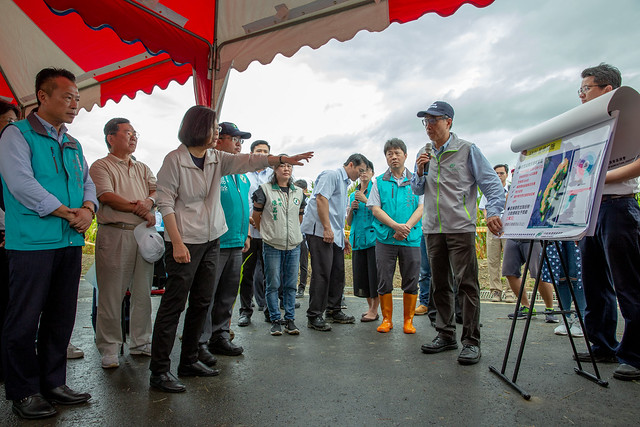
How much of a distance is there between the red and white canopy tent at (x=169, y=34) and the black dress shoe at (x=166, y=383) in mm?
2702

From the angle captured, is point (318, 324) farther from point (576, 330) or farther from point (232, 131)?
point (576, 330)

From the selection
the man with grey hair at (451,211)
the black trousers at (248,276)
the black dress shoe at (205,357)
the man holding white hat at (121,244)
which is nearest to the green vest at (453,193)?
the man with grey hair at (451,211)

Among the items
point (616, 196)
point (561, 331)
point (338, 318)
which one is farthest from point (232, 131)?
point (561, 331)

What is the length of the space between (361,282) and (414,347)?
1528 millimetres

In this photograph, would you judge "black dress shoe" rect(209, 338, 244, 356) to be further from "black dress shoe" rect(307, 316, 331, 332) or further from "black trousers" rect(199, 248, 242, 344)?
"black dress shoe" rect(307, 316, 331, 332)

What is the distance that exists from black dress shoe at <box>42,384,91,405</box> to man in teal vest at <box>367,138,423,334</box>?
120 inches

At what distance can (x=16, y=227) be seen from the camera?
2.46 meters

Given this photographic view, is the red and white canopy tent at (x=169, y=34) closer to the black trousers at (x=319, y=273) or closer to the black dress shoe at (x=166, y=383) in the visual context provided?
the black trousers at (x=319, y=273)

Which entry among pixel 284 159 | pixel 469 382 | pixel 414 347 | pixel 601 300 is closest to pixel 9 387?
pixel 284 159

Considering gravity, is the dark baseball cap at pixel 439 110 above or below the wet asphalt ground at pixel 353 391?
above

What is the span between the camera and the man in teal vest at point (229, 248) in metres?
3.74

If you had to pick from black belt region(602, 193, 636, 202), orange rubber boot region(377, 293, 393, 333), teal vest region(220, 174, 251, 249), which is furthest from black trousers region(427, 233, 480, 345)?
teal vest region(220, 174, 251, 249)

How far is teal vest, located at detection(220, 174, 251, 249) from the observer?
3.72m

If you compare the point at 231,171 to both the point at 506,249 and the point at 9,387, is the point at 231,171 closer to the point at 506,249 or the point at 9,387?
the point at 9,387
